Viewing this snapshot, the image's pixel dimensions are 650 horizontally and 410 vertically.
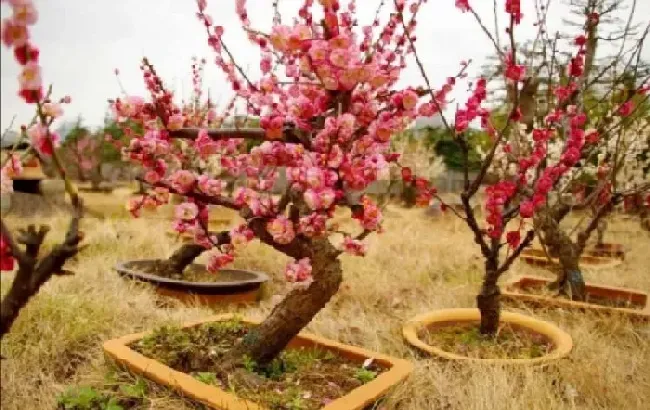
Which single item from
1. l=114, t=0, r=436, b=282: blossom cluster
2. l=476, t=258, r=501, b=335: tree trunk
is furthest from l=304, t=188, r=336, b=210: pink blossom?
l=476, t=258, r=501, b=335: tree trunk

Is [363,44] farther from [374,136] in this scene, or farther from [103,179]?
[103,179]

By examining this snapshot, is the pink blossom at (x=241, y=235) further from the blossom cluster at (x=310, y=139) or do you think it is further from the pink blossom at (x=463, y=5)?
the pink blossom at (x=463, y=5)

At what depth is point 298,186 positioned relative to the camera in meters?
1.53

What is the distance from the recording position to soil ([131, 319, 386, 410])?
5.22 ft

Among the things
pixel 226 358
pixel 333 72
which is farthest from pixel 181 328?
pixel 333 72

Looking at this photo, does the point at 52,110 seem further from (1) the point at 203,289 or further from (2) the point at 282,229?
(1) the point at 203,289

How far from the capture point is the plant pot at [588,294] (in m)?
2.67

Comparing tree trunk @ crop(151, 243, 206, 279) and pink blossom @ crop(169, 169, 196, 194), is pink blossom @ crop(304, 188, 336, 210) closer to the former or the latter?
pink blossom @ crop(169, 169, 196, 194)

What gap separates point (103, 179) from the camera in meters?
13.4

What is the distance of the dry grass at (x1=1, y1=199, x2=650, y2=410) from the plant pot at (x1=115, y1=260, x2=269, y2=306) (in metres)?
0.08

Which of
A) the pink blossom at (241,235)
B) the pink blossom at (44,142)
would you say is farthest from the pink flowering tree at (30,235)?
the pink blossom at (241,235)

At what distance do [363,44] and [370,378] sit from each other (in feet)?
3.92

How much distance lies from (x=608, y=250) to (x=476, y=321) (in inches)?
116

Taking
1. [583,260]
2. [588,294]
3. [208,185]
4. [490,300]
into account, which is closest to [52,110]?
[208,185]
